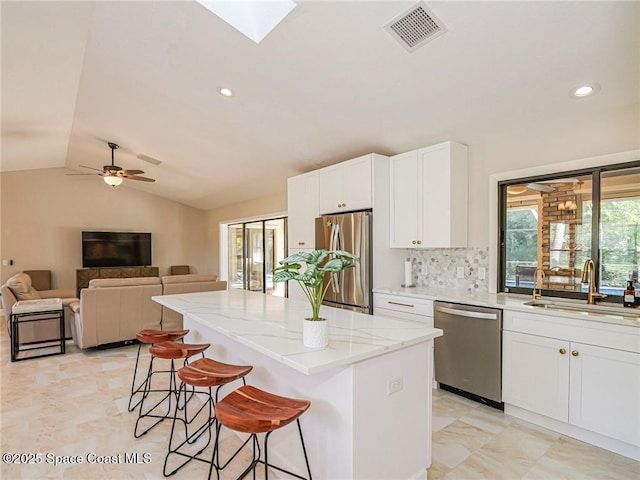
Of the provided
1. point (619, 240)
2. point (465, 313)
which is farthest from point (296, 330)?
point (619, 240)

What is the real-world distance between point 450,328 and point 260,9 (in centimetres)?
289

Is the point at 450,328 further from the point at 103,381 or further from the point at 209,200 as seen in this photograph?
the point at 209,200

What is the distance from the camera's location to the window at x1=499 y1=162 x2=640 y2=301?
265 centimetres

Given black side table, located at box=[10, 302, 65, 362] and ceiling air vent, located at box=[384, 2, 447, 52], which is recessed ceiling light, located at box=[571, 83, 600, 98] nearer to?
ceiling air vent, located at box=[384, 2, 447, 52]

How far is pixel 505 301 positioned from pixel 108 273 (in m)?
7.82

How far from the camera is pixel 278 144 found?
14.3ft

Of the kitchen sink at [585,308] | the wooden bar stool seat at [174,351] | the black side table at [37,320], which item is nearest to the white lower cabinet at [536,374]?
the kitchen sink at [585,308]

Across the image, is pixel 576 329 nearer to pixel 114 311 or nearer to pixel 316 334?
pixel 316 334

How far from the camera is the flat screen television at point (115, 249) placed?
24.8 feet

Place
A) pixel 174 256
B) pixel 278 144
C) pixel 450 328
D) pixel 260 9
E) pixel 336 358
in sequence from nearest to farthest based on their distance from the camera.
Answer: pixel 336 358, pixel 260 9, pixel 450 328, pixel 278 144, pixel 174 256

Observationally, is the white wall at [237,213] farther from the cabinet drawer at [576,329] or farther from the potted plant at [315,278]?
the potted plant at [315,278]

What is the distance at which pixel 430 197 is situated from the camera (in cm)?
345

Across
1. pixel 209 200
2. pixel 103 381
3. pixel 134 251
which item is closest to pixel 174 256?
pixel 134 251

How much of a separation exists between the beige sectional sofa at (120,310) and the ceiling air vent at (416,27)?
407 centimetres
